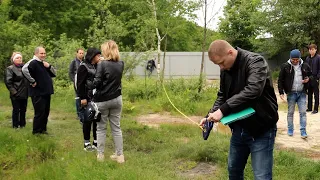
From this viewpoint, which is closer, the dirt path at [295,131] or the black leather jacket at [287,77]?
the dirt path at [295,131]

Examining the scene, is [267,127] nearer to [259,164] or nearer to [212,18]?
[259,164]

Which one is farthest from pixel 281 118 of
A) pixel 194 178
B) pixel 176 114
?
pixel 194 178

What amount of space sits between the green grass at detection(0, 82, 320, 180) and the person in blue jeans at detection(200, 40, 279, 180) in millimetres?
1392

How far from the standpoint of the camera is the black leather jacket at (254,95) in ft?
10.9

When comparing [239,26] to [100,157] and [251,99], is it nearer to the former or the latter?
[100,157]

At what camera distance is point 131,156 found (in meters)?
6.07

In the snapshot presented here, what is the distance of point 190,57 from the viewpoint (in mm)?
27531

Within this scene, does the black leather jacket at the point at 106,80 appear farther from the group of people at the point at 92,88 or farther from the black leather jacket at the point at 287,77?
the black leather jacket at the point at 287,77

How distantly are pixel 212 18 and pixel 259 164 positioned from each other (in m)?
9.97

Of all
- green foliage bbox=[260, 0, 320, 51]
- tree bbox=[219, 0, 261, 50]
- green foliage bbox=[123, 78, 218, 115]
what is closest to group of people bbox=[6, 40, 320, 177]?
green foliage bbox=[123, 78, 218, 115]

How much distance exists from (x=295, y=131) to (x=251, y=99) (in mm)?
5412

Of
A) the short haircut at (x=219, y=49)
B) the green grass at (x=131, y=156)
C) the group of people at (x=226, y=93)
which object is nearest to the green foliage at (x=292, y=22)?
the group of people at (x=226, y=93)

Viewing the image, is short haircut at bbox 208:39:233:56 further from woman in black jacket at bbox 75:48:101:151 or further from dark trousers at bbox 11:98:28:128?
dark trousers at bbox 11:98:28:128

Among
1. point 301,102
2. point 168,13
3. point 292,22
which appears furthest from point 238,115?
point 292,22
